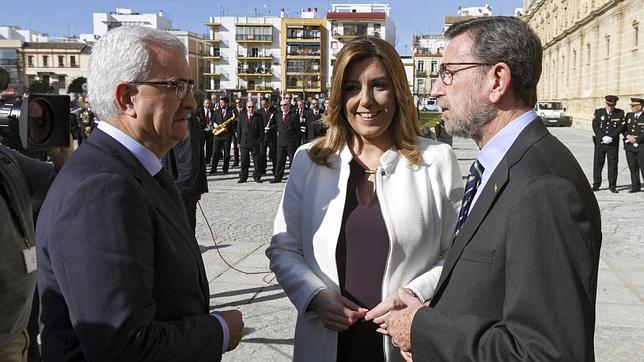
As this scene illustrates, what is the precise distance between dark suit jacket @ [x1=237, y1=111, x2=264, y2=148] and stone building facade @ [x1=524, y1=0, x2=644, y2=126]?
2149 centimetres

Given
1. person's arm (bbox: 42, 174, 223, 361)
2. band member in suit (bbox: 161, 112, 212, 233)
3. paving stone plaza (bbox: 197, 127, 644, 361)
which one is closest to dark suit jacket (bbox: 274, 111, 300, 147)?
paving stone plaza (bbox: 197, 127, 644, 361)

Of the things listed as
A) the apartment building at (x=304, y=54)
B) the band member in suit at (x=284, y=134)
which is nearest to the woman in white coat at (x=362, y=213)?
the band member in suit at (x=284, y=134)

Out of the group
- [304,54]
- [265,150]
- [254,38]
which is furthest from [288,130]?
[254,38]

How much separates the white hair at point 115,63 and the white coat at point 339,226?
1015 millimetres

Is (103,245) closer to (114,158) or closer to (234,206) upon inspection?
(114,158)

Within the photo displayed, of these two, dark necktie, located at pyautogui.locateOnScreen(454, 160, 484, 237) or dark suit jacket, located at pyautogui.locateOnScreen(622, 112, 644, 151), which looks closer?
dark necktie, located at pyautogui.locateOnScreen(454, 160, 484, 237)

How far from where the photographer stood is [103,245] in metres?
1.54

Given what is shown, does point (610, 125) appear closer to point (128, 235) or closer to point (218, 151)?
point (218, 151)

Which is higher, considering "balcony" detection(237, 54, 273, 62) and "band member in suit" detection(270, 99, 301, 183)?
"balcony" detection(237, 54, 273, 62)

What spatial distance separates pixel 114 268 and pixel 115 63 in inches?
25.7

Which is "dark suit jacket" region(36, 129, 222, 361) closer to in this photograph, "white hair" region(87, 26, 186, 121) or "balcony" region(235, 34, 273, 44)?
"white hair" region(87, 26, 186, 121)

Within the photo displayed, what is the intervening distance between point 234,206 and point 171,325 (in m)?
9.03

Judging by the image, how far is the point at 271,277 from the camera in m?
6.17

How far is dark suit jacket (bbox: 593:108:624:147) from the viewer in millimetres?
12672
